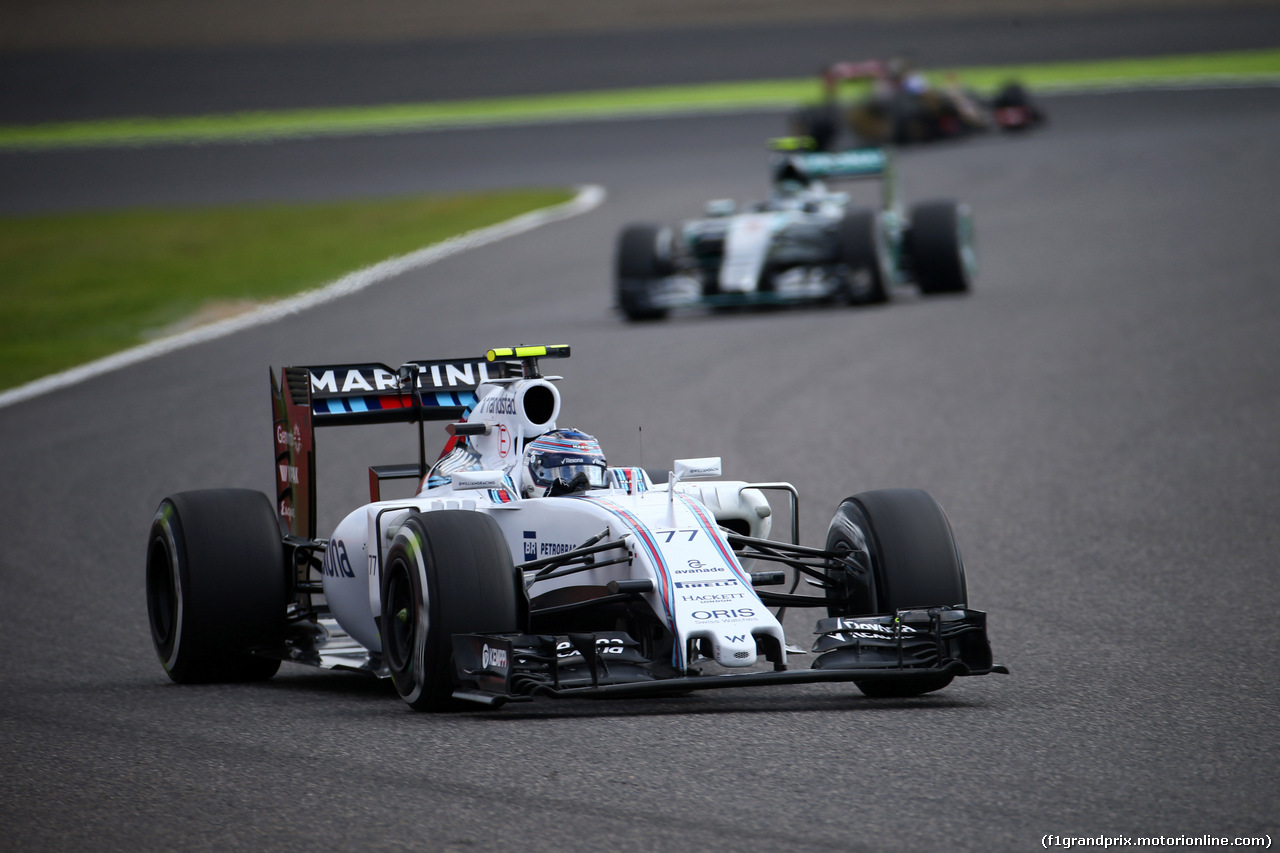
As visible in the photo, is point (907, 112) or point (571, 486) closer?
point (571, 486)

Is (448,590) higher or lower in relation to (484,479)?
lower

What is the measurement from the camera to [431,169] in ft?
115

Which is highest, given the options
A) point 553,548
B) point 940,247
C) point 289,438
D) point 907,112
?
point 907,112

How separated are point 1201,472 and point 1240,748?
655 cm

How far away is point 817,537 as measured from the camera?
1065 cm

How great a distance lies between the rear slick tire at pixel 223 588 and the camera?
7.67 m

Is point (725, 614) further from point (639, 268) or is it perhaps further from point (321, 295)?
point (321, 295)

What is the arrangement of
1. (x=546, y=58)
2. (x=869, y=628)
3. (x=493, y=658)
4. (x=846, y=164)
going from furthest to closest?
(x=546, y=58) → (x=846, y=164) → (x=869, y=628) → (x=493, y=658)

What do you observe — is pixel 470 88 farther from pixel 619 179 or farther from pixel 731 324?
pixel 731 324

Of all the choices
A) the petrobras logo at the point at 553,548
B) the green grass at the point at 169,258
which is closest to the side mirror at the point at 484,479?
the petrobras logo at the point at 553,548

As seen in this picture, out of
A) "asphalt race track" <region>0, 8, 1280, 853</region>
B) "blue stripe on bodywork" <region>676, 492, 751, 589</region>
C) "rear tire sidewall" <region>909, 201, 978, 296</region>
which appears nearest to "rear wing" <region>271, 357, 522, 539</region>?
"asphalt race track" <region>0, 8, 1280, 853</region>

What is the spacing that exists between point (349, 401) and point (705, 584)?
8.97 feet

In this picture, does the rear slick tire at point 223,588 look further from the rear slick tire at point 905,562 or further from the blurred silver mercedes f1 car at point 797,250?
the blurred silver mercedes f1 car at point 797,250

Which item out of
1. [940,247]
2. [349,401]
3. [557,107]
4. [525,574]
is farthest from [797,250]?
[557,107]
